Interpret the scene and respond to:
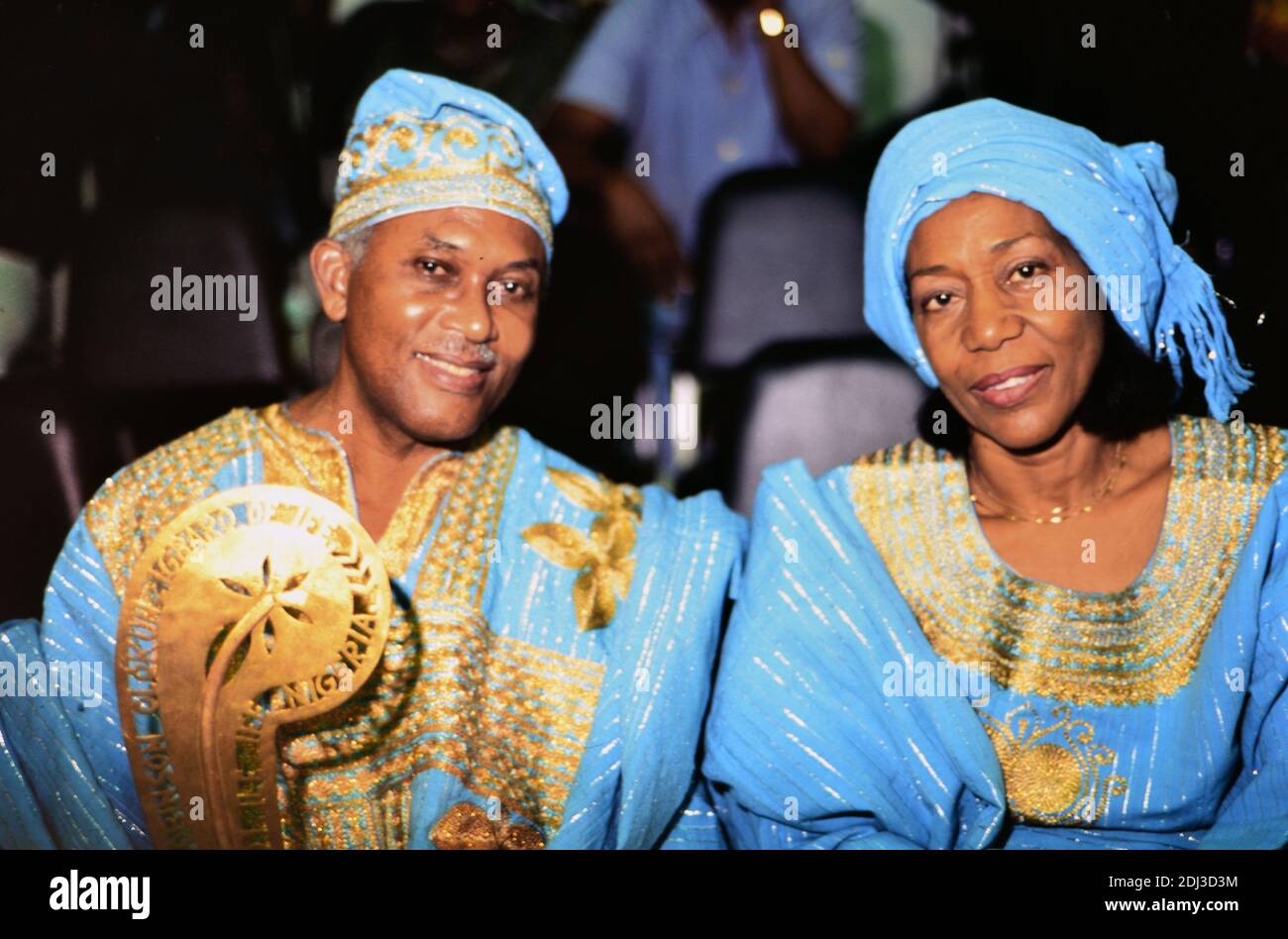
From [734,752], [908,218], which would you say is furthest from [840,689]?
[908,218]

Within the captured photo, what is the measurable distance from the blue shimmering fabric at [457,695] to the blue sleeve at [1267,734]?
0.77 metres

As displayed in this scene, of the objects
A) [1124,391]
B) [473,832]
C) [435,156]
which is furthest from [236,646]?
[1124,391]

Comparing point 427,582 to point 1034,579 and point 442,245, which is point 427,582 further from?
point 1034,579

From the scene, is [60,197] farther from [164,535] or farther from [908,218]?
[908,218]

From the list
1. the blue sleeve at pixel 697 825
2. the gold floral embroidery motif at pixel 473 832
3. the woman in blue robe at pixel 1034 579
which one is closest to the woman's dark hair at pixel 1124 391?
the woman in blue robe at pixel 1034 579

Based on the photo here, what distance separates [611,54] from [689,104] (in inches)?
7.3

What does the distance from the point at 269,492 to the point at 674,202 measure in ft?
3.73

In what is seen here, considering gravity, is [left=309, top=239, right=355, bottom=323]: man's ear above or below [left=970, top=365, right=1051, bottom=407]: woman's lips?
above

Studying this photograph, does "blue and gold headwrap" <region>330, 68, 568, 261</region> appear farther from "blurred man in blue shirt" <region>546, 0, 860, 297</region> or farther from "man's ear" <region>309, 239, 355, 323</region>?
"blurred man in blue shirt" <region>546, 0, 860, 297</region>

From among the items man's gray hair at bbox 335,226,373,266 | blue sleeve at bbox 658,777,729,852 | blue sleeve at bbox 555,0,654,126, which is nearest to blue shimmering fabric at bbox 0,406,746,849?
blue sleeve at bbox 658,777,729,852

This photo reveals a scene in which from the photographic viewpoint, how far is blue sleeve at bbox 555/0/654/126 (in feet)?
8.23

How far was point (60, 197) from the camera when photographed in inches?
89.4

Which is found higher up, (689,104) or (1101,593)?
(689,104)

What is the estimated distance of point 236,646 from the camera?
1805mm
